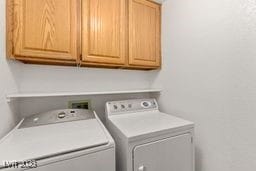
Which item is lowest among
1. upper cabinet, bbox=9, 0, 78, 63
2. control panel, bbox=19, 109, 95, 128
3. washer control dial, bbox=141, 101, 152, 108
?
control panel, bbox=19, 109, 95, 128

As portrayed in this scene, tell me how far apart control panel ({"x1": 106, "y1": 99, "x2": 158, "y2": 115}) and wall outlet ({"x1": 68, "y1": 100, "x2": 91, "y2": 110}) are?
0.26 metres

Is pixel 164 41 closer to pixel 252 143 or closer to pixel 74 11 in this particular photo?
pixel 74 11

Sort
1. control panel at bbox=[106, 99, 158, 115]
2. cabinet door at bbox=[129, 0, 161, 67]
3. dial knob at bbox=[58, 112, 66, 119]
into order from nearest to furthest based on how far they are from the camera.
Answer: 1. dial knob at bbox=[58, 112, 66, 119]
2. control panel at bbox=[106, 99, 158, 115]
3. cabinet door at bbox=[129, 0, 161, 67]

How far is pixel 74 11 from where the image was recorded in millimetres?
1282

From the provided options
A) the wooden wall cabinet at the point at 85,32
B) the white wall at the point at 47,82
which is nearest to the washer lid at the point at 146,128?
the white wall at the point at 47,82

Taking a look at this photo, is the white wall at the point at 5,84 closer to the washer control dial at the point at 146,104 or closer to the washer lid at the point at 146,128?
the washer lid at the point at 146,128

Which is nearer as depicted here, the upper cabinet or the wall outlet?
the upper cabinet

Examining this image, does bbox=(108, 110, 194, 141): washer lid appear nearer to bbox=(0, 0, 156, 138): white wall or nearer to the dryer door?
the dryer door

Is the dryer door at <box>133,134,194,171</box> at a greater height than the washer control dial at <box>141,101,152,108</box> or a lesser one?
lesser

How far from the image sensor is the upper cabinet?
108cm

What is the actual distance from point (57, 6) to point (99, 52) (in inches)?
19.6

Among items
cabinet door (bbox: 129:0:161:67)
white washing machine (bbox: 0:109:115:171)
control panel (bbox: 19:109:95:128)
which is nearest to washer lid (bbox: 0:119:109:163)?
white washing machine (bbox: 0:109:115:171)

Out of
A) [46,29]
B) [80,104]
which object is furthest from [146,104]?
[46,29]

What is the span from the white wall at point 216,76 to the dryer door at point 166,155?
280mm
